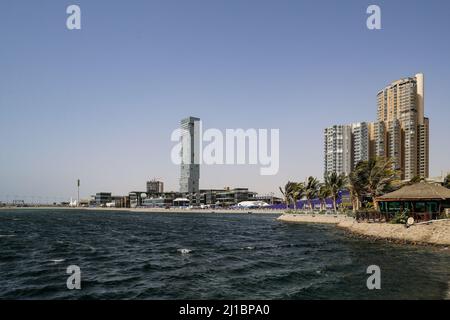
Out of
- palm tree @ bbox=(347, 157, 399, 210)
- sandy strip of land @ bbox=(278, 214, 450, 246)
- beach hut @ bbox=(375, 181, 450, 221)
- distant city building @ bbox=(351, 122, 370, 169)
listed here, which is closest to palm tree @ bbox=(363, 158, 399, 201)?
palm tree @ bbox=(347, 157, 399, 210)

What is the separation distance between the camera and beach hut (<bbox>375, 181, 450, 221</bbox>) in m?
49.5

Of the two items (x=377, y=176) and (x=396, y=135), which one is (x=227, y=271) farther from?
(x=396, y=135)

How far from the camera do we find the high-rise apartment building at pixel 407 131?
17050 centimetres

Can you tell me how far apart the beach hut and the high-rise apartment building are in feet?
406

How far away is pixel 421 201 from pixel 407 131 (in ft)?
455

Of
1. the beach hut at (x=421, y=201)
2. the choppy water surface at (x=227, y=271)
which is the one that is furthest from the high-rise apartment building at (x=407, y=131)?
the choppy water surface at (x=227, y=271)

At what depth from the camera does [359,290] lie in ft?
75.8

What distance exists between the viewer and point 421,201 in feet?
170

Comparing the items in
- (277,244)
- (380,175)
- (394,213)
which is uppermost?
(380,175)

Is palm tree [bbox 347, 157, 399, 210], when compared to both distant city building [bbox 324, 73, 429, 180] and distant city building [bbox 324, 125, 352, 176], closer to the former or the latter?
distant city building [bbox 324, 73, 429, 180]

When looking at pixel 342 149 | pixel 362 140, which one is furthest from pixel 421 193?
pixel 342 149
